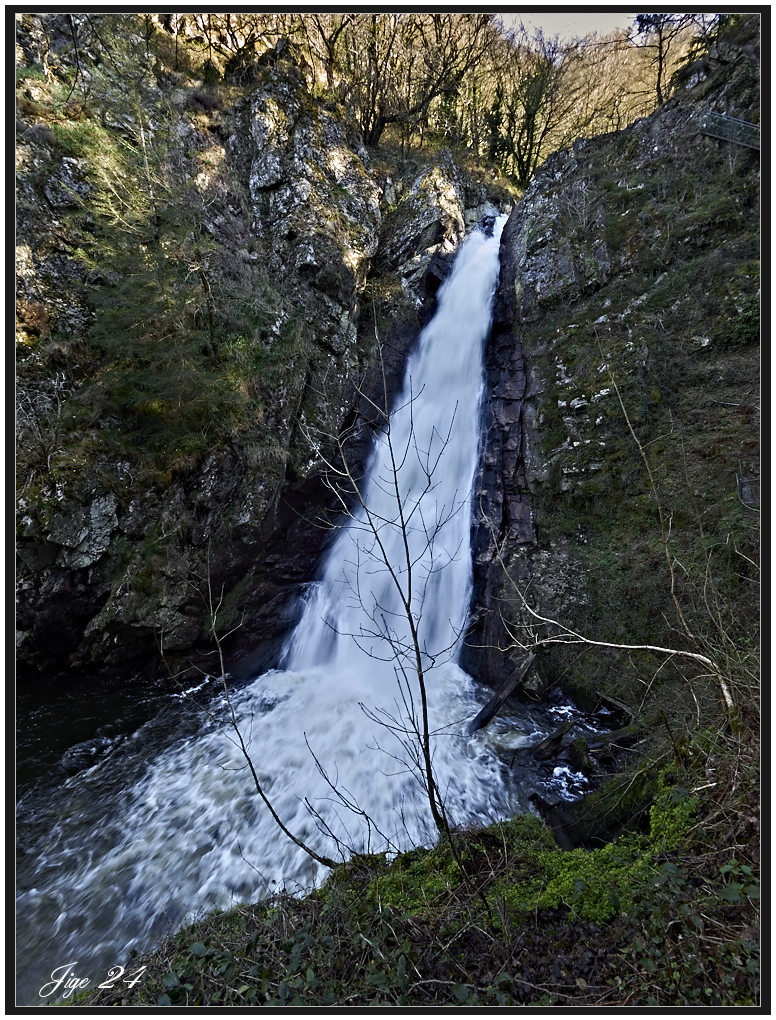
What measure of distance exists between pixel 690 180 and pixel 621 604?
8277 millimetres

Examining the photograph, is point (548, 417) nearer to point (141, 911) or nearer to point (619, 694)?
point (619, 694)

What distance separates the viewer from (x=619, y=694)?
6188mm

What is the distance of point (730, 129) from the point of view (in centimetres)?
745

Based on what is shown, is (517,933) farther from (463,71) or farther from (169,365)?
(463,71)

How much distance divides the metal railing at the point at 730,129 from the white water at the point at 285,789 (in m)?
7.25

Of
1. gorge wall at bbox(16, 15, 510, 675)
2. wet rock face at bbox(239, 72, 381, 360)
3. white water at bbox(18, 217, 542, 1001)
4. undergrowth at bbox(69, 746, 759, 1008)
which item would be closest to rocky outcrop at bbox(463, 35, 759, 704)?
white water at bbox(18, 217, 542, 1001)

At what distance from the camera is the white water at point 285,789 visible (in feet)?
13.6

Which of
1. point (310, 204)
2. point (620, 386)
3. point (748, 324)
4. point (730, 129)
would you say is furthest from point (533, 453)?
point (310, 204)

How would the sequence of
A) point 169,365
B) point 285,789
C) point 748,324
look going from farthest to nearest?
1. point 169,365
2. point 748,324
3. point 285,789

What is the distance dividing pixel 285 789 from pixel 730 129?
527 inches

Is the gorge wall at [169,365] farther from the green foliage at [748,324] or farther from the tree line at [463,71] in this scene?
the green foliage at [748,324]

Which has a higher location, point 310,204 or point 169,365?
point 310,204

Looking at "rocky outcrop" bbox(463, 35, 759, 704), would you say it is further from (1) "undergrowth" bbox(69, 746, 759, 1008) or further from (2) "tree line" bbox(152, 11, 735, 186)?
(2) "tree line" bbox(152, 11, 735, 186)

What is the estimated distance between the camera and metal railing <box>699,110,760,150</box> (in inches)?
286
